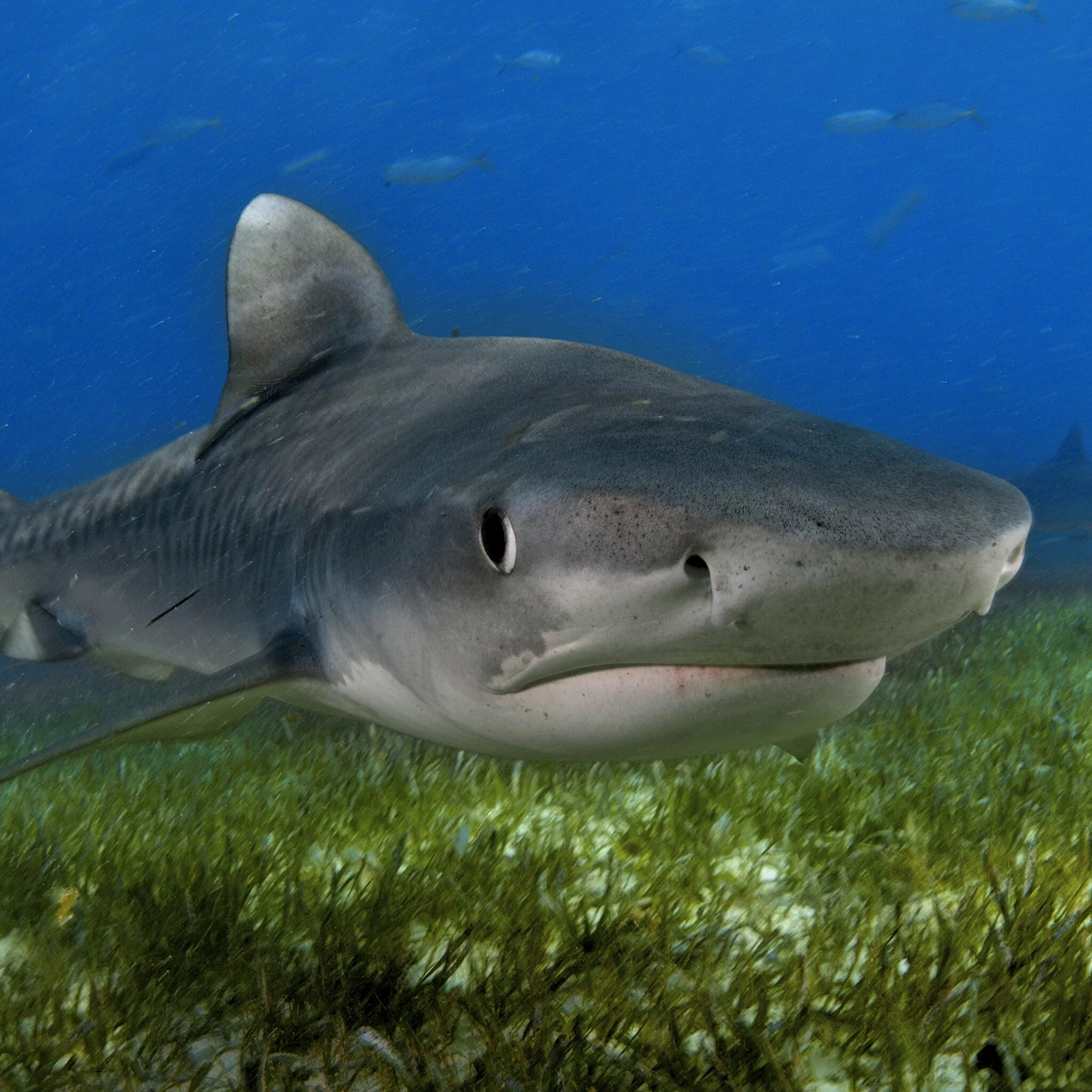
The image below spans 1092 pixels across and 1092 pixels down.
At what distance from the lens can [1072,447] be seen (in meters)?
24.0

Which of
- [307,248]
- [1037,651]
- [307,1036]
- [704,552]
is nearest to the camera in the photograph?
[704,552]

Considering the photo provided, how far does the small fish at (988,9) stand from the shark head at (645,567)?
30.5 m

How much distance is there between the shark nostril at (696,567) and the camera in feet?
5.40

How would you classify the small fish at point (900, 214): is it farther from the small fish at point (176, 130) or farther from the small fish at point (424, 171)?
the small fish at point (176, 130)

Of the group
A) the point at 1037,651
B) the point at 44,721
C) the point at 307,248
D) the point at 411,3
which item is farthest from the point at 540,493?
the point at 411,3

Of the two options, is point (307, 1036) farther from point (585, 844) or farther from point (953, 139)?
point (953, 139)

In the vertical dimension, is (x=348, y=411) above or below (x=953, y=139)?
above

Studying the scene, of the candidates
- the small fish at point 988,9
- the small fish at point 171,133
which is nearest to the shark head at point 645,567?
the small fish at point 171,133

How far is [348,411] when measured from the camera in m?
3.64

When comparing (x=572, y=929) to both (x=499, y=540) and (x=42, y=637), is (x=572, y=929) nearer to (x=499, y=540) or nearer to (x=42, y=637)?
(x=499, y=540)

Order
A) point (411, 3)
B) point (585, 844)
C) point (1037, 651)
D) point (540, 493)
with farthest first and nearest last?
point (411, 3)
point (1037, 651)
point (585, 844)
point (540, 493)

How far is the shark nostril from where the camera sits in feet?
5.40

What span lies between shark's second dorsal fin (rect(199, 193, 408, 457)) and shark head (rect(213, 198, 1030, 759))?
1393 millimetres

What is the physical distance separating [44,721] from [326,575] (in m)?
8.28
